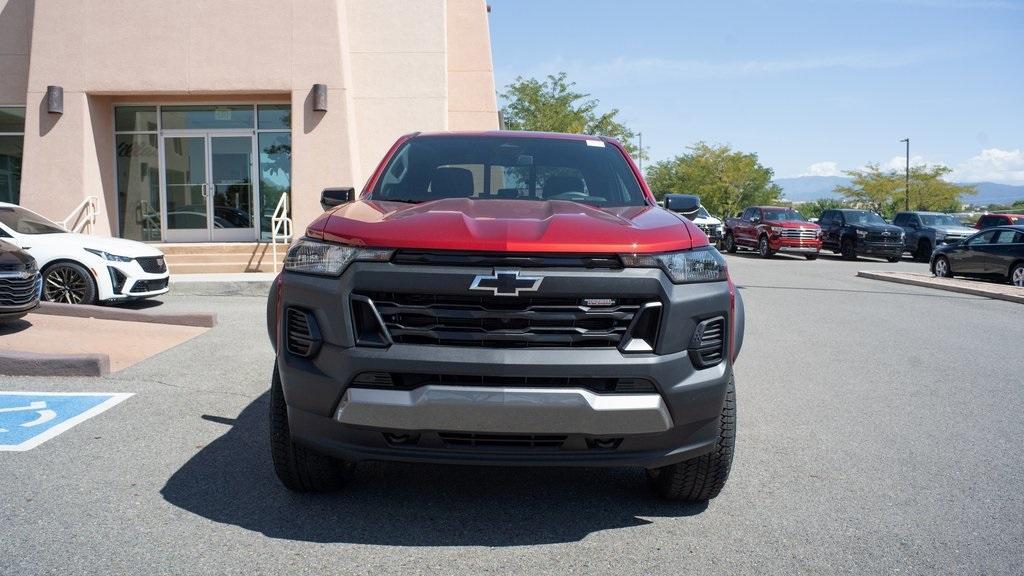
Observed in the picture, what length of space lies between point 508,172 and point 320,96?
13.8m

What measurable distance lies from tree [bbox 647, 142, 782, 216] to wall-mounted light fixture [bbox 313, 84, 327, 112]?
43546 mm

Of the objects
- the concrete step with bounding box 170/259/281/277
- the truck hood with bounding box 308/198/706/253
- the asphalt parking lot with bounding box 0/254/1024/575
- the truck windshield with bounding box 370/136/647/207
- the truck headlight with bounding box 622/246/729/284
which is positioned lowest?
the asphalt parking lot with bounding box 0/254/1024/575

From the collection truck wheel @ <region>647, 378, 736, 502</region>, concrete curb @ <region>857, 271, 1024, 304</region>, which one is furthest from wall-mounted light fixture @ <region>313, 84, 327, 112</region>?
truck wheel @ <region>647, 378, 736, 502</region>

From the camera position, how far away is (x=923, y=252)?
99.0 feet

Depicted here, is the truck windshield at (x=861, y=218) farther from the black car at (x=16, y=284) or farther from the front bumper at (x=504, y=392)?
the front bumper at (x=504, y=392)

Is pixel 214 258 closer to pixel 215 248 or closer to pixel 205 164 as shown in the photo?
pixel 215 248

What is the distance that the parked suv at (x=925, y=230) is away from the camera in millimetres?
29172

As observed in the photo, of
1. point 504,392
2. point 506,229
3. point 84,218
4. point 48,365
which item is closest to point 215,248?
point 84,218

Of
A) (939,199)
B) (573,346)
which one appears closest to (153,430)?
(573,346)

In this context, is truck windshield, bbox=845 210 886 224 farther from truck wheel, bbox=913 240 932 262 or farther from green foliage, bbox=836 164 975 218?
green foliage, bbox=836 164 975 218

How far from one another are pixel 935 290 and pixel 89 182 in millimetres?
18186

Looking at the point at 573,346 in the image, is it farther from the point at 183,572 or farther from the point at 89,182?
the point at 89,182

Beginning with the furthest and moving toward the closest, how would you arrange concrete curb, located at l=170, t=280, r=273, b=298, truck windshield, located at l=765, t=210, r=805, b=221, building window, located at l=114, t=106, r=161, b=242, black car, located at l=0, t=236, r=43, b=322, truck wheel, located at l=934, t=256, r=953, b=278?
truck windshield, located at l=765, t=210, r=805, b=221
truck wheel, located at l=934, t=256, r=953, b=278
building window, located at l=114, t=106, r=161, b=242
concrete curb, located at l=170, t=280, r=273, b=298
black car, located at l=0, t=236, r=43, b=322

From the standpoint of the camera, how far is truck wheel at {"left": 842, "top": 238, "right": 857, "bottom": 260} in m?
29.6
